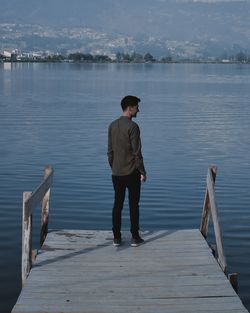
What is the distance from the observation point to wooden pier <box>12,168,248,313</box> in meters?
8.89

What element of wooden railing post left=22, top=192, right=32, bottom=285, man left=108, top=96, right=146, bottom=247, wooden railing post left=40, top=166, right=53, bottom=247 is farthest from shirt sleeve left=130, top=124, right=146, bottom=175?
wooden railing post left=40, top=166, right=53, bottom=247

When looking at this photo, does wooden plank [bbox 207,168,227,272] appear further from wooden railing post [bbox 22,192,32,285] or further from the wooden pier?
wooden railing post [bbox 22,192,32,285]

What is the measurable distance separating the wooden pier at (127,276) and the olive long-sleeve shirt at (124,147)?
4.24 ft

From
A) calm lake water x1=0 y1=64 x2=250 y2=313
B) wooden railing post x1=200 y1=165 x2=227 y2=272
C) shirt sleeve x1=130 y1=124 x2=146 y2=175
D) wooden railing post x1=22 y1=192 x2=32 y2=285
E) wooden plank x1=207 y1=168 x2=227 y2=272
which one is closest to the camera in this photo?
wooden railing post x1=22 y1=192 x2=32 y2=285

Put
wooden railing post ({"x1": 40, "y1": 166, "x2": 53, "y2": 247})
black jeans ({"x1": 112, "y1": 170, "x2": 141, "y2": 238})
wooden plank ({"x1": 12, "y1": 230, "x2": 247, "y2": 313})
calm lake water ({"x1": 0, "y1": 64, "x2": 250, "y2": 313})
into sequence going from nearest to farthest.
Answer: wooden plank ({"x1": 12, "y1": 230, "x2": 247, "y2": 313}) → black jeans ({"x1": 112, "y1": 170, "x2": 141, "y2": 238}) → wooden railing post ({"x1": 40, "y1": 166, "x2": 53, "y2": 247}) → calm lake water ({"x1": 0, "y1": 64, "x2": 250, "y2": 313})

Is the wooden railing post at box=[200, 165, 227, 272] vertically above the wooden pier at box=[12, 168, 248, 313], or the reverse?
the wooden railing post at box=[200, 165, 227, 272]

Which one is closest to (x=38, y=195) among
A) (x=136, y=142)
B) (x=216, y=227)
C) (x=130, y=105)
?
(x=136, y=142)

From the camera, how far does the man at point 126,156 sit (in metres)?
11.0

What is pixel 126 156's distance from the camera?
1116 cm

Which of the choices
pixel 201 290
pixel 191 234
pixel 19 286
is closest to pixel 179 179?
pixel 191 234

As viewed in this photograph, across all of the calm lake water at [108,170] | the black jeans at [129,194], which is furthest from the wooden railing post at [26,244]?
the black jeans at [129,194]

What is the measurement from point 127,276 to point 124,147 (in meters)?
2.06

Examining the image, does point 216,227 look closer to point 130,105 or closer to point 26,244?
point 130,105

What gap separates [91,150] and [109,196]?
881 cm
